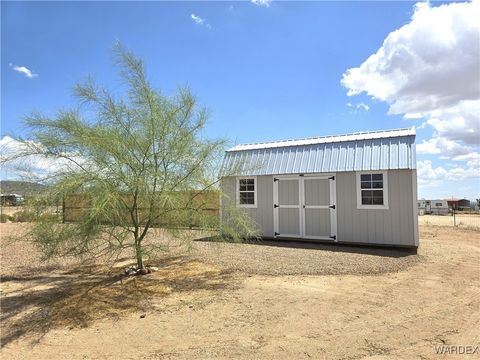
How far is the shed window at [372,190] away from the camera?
1062 cm

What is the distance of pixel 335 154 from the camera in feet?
38.2

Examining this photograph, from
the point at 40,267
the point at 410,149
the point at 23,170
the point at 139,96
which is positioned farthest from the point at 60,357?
the point at 410,149

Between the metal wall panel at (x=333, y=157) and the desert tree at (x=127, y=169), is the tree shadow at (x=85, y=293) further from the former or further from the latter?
the metal wall panel at (x=333, y=157)

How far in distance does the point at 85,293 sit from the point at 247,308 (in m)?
3.04

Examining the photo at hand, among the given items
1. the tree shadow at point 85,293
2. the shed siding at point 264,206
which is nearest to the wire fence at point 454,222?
the shed siding at point 264,206

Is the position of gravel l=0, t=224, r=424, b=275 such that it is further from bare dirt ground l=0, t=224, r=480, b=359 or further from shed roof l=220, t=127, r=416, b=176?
shed roof l=220, t=127, r=416, b=176

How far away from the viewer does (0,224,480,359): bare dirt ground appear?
13.6 ft

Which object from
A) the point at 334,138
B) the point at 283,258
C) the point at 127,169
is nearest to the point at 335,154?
the point at 334,138

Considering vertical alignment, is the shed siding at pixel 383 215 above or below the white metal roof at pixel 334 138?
below

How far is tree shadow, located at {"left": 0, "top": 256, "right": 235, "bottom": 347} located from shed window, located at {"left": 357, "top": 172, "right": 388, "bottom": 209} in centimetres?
529

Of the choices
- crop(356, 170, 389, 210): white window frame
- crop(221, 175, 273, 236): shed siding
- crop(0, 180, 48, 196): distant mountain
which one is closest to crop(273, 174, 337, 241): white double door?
crop(221, 175, 273, 236): shed siding

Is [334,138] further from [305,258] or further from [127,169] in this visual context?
[127,169]

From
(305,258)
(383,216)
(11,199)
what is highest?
(11,199)

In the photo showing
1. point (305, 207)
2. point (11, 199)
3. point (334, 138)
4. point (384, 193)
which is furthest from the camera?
point (334, 138)
